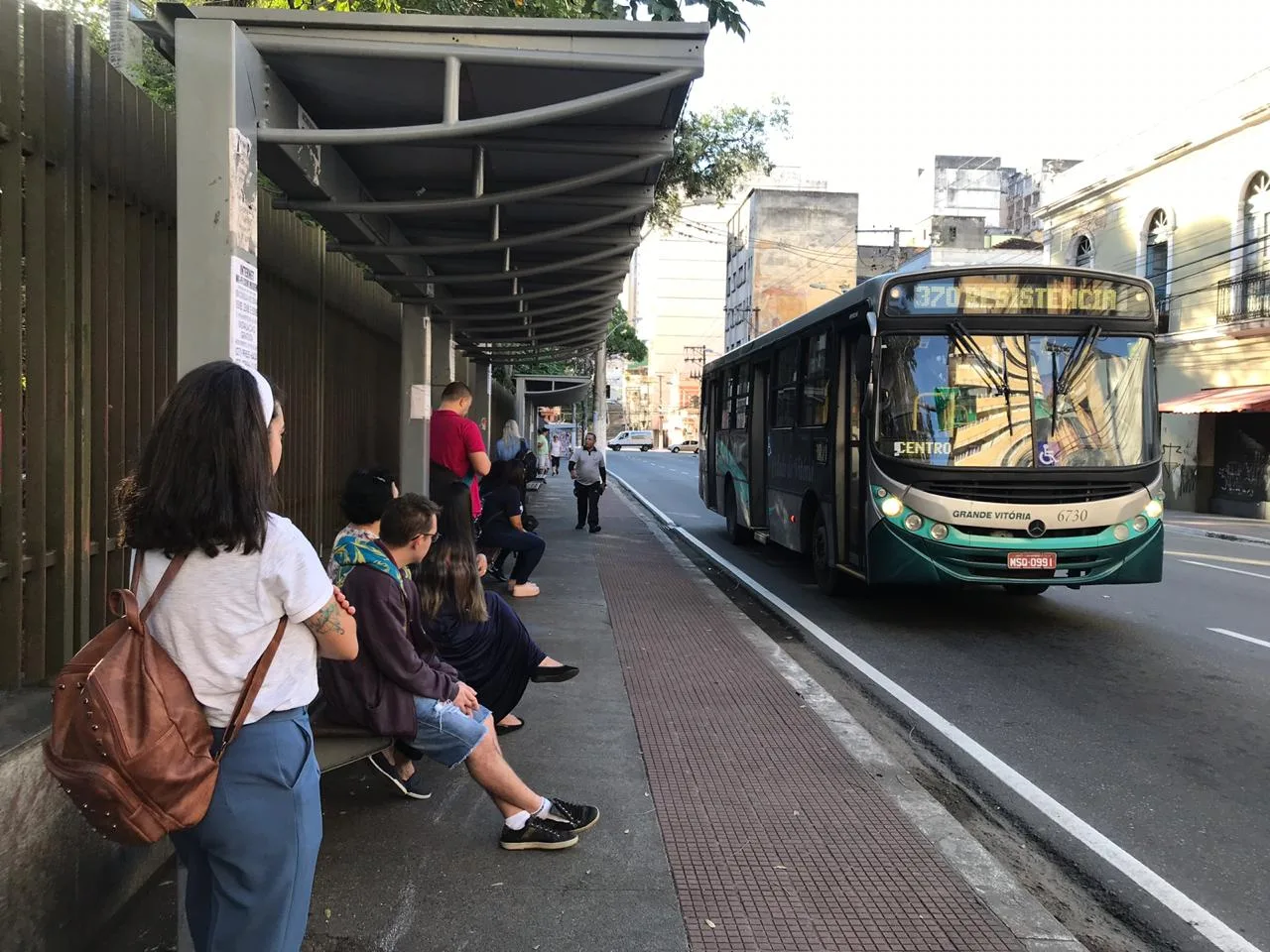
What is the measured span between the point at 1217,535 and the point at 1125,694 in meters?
14.9

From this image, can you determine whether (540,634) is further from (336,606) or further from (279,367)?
(336,606)

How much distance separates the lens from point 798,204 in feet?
225

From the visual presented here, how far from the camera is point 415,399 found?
9391 mm

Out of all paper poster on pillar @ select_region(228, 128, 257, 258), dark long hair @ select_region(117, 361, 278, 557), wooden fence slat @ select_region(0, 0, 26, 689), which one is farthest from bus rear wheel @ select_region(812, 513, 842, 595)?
dark long hair @ select_region(117, 361, 278, 557)

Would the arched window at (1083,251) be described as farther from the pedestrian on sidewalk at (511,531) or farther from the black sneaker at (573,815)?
the black sneaker at (573,815)

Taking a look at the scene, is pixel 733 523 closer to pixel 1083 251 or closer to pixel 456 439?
pixel 456 439

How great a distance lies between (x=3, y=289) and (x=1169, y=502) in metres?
28.0

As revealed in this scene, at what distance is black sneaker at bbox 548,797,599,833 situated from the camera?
12.3 ft

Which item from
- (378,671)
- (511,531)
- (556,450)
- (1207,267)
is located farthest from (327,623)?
(556,450)

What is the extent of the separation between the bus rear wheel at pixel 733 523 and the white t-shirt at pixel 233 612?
11.9m

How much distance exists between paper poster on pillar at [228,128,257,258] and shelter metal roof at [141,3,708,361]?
17 centimetres

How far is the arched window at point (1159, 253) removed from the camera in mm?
25233

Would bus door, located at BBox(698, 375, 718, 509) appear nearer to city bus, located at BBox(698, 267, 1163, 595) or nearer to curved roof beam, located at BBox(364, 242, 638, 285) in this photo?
city bus, located at BBox(698, 267, 1163, 595)

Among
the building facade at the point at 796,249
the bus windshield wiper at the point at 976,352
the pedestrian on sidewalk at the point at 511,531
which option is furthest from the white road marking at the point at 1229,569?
the building facade at the point at 796,249
